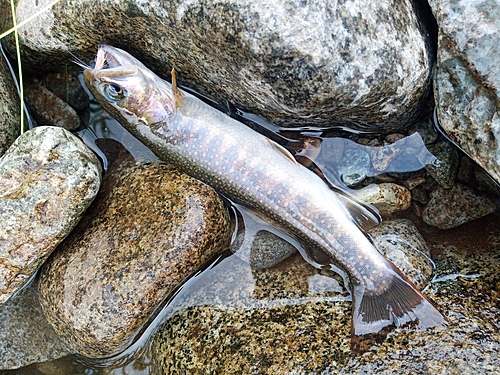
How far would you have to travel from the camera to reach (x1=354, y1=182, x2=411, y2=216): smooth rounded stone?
13.6ft

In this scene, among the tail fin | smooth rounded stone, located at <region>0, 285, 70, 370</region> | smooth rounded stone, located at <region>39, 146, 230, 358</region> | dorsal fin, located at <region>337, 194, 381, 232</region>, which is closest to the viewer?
the tail fin

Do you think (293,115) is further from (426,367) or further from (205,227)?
(426,367)

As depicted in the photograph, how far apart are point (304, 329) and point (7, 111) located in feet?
10.7

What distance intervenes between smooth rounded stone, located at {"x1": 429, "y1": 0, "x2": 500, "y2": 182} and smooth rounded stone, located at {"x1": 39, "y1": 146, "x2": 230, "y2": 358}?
206cm

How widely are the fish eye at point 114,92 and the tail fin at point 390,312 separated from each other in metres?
2.51

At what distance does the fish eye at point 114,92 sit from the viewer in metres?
3.69

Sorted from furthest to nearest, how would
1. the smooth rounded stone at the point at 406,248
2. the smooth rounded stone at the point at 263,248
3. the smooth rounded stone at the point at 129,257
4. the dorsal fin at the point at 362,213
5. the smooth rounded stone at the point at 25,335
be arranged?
the smooth rounded stone at the point at 25,335 < the smooth rounded stone at the point at 263,248 < the dorsal fin at the point at 362,213 < the smooth rounded stone at the point at 406,248 < the smooth rounded stone at the point at 129,257

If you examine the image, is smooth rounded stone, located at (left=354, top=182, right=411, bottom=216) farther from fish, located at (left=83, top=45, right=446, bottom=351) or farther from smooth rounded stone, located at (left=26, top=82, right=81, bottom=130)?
smooth rounded stone, located at (left=26, top=82, right=81, bottom=130)

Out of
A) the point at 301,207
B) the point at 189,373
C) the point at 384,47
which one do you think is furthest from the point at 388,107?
the point at 189,373

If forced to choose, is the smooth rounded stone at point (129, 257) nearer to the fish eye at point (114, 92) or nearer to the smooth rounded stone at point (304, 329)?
the smooth rounded stone at point (304, 329)

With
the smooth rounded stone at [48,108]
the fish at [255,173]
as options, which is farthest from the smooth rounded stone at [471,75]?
the smooth rounded stone at [48,108]

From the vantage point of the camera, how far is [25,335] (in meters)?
4.38

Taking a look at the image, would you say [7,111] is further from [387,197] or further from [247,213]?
[387,197]

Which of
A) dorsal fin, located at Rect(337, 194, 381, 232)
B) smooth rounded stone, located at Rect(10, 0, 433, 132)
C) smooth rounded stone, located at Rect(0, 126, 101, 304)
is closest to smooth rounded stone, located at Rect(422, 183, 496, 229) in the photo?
dorsal fin, located at Rect(337, 194, 381, 232)
